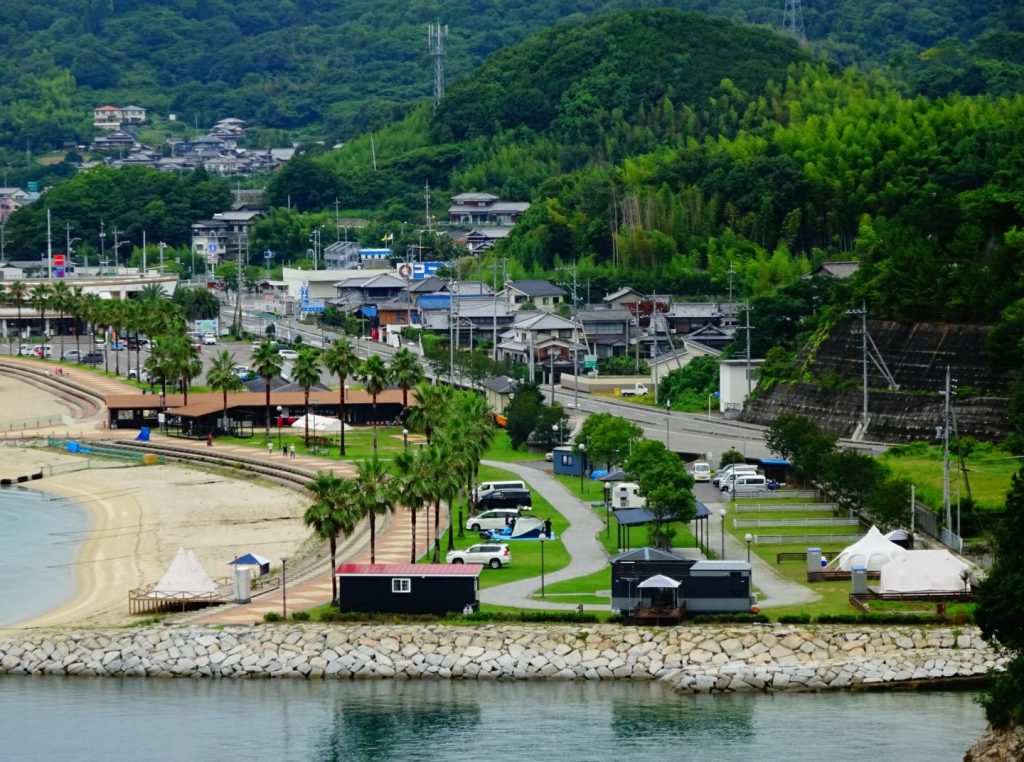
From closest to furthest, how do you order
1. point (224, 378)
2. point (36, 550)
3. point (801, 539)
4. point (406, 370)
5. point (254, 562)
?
point (254, 562) < point (801, 539) < point (36, 550) < point (406, 370) < point (224, 378)

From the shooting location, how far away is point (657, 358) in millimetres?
113500

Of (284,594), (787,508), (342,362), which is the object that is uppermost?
(342,362)

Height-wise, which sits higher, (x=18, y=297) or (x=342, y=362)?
(x=18, y=297)

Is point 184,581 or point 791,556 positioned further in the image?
point 791,556

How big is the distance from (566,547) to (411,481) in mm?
6834

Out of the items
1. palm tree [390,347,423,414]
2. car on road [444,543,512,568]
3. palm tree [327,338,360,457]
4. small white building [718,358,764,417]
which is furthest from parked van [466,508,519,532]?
small white building [718,358,764,417]

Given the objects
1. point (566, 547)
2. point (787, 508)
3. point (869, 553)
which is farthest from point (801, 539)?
point (566, 547)

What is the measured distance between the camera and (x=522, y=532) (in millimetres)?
65938

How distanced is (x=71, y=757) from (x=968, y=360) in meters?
49.6

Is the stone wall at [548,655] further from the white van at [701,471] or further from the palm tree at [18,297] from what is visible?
the palm tree at [18,297]

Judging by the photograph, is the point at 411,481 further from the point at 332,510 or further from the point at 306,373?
the point at 306,373

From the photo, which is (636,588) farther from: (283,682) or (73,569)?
(73,569)

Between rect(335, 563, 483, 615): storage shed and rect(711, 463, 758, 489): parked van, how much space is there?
2033 cm

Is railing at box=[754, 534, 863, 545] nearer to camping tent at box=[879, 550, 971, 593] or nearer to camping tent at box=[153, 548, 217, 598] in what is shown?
camping tent at box=[879, 550, 971, 593]
